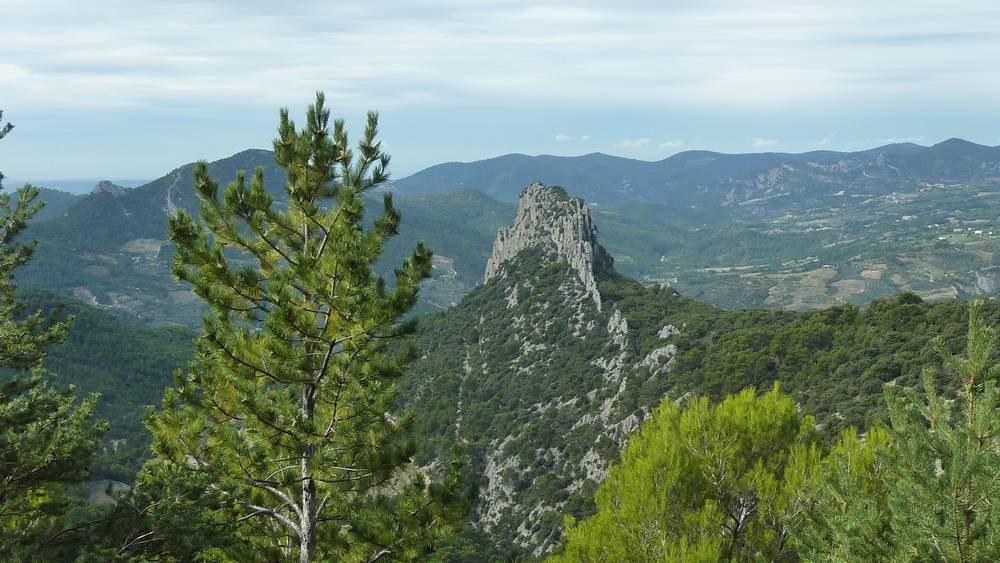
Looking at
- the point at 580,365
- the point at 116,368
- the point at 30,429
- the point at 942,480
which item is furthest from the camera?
the point at 116,368

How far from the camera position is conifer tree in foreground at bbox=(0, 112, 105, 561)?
13609 mm

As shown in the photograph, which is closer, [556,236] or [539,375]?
[539,375]

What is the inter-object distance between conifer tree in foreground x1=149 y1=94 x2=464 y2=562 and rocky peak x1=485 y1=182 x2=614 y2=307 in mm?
67583

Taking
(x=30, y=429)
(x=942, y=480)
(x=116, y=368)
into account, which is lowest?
(x=116, y=368)

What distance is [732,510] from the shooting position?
15203 millimetres

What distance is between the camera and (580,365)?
2854 inches

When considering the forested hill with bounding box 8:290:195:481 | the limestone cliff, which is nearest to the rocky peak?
the limestone cliff

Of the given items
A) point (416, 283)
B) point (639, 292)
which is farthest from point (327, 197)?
point (639, 292)

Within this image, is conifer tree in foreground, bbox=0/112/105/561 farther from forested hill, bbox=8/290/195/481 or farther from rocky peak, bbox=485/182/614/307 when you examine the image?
rocky peak, bbox=485/182/614/307

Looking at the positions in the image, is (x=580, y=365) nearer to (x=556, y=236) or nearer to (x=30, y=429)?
(x=556, y=236)

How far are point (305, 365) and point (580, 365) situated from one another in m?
62.5

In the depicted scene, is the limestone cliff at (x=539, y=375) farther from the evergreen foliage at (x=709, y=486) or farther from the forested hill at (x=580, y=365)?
the evergreen foliage at (x=709, y=486)

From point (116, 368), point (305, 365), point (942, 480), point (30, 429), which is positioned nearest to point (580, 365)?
point (30, 429)

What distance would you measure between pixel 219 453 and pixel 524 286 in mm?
83223
